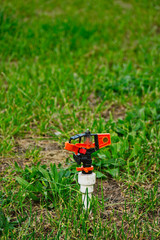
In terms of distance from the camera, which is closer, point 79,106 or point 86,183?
point 86,183

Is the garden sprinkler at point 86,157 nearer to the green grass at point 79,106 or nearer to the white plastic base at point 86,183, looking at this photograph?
the white plastic base at point 86,183

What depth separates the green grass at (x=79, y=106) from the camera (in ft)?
6.29

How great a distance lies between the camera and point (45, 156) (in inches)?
101

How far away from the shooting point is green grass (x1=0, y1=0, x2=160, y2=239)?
6.29 feet

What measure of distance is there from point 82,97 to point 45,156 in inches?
47.9

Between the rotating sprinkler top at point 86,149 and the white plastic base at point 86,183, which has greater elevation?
the rotating sprinkler top at point 86,149

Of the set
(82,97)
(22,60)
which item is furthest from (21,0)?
(82,97)

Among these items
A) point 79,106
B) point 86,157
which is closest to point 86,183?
point 86,157

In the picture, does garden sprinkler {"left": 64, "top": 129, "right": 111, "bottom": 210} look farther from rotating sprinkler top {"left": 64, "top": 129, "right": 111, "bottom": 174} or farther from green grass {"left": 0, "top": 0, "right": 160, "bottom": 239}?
green grass {"left": 0, "top": 0, "right": 160, "bottom": 239}

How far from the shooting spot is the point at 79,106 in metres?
3.37

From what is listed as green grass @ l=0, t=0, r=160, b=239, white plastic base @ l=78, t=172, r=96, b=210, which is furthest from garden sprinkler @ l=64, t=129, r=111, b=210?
green grass @ l=0, t=0, r=160, b=239

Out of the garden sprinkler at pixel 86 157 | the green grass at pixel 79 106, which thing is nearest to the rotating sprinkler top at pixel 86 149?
the garden sprinkler at pixel 86 157

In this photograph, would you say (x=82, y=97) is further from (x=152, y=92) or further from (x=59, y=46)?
(x=59, y=46)

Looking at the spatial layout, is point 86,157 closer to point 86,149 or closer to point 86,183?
point 86,149
